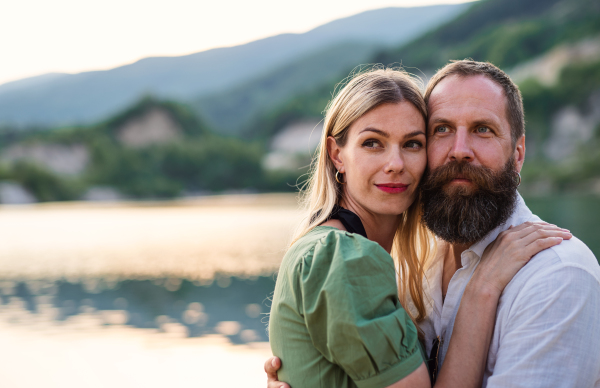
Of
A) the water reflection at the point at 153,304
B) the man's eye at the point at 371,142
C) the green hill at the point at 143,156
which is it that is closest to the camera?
the man's eye at the point at 371,142

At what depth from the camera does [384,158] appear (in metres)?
2.49

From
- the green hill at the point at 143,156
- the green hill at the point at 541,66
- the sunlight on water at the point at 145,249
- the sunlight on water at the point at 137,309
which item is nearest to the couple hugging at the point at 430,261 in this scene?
the sunlight on water at the point at 137,309

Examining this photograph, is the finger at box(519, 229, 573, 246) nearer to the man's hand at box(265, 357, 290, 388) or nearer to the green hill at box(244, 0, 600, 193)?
the man's hand at box(265, 357, 290, 388)

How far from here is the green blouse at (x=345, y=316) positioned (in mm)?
1841

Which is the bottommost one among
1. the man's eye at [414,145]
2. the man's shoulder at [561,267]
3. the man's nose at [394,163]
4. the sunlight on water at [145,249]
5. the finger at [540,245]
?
the sunlight on water at [145,249]

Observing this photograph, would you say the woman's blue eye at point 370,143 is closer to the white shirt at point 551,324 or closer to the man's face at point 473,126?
the man's face at point 473,126

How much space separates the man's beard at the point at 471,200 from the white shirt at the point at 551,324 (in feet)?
1.20

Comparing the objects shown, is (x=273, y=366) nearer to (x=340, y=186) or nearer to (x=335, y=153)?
(x=340, y=186)

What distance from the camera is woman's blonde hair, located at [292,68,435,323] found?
2484mm

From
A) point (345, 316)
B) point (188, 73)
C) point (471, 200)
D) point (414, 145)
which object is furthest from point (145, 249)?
point (188, 73)

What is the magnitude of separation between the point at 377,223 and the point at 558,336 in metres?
0.99

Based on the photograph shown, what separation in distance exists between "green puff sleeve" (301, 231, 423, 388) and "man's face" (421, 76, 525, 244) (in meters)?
0.78

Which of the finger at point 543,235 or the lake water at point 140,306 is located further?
the lake water at point 140,306

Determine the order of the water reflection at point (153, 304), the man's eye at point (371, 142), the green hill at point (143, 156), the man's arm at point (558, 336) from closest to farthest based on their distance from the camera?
the man's arm at point (558, 336) → the man's eye at point (371, 142) → the water reflection at point (153, 304) → the green hill at point (143, 156)
